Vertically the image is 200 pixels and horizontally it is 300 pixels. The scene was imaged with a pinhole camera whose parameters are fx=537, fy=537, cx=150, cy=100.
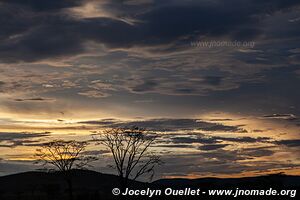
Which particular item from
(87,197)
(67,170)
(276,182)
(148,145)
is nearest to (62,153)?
(67,170)

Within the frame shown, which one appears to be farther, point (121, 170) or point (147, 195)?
point (147, 195)

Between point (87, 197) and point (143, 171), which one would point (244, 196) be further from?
point (87, 197)

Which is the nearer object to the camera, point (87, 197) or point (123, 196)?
point (123, 196)

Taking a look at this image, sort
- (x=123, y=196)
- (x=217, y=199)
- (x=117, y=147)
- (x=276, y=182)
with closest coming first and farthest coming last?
(x=123, y=196), (x=117, y=147), (x=217, y=199), (x=276, y=182)

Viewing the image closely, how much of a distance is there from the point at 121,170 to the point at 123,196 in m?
5.05

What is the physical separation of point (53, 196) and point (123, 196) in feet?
151

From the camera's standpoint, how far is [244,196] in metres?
106

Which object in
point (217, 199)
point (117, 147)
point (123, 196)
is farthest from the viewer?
point (217, 199)

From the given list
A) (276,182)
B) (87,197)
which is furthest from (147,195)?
(276,182)

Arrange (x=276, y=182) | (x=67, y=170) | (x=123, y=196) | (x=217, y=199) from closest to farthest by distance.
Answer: (x=123, y=196), (x=217, y=199), (x=67, y=170), (x=276, y=182)

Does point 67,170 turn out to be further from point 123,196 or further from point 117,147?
point 123,196

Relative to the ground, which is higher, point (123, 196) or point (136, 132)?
point (136, 132)

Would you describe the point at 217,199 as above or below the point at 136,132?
below

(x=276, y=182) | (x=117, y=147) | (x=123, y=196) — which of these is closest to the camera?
(x=123, y=196)
